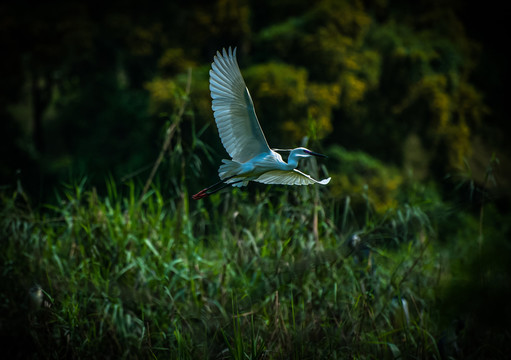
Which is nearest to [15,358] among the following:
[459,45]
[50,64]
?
[50,64]

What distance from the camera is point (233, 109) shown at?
192cm

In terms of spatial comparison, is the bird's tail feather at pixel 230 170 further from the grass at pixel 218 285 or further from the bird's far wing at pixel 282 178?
the grass at pixel 218 285

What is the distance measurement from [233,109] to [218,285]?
140 cm

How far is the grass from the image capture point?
104 inches

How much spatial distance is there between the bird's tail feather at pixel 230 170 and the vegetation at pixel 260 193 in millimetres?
759

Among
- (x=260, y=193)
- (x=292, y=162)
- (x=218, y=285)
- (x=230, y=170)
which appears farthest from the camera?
(x=260, y=193)

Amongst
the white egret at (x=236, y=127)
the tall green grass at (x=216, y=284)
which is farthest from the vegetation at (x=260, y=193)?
the white egret at (x=236, y=127)

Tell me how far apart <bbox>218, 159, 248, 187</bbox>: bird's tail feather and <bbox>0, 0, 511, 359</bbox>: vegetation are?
0.76 metres

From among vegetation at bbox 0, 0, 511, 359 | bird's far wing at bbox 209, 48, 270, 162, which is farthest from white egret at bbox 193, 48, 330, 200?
vegetation at bbox 0, 0, 511, 359

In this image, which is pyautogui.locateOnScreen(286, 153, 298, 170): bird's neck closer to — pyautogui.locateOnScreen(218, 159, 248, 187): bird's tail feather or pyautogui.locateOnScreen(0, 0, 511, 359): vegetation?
pyautogui.locateOnScreen(218, 159, 248, 187): bird's tail feather

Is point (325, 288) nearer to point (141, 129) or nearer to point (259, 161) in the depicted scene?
point (259, 161)

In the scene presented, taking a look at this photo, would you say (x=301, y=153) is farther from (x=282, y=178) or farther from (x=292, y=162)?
(x=282, y=178)

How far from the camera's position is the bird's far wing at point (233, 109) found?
73.9 inches

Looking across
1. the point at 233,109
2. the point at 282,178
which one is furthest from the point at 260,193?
the point at 233,109
